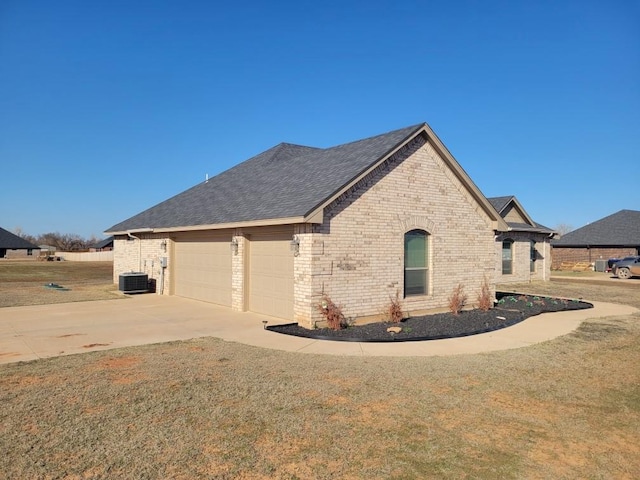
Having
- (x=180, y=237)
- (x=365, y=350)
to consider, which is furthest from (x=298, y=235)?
(x=180, y=237)

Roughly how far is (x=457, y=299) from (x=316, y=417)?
9368 mm

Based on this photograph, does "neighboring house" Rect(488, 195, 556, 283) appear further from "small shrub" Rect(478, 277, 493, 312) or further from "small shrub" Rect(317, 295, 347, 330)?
"small shrub" Rect(317, 295, 347, 330)

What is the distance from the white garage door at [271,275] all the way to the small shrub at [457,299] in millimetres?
5019

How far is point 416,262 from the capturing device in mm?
13445

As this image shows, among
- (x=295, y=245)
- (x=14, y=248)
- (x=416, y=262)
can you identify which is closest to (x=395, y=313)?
(x=416, y=262)

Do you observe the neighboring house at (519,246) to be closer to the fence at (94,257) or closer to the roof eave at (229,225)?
the roof eave at (229,225)

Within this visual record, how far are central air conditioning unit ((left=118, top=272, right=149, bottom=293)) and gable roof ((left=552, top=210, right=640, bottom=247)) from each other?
40.4 metres

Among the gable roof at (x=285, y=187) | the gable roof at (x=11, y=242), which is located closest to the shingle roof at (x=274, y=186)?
the gable roof at (x=285, y=187)

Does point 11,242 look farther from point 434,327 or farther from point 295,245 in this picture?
point 434,327

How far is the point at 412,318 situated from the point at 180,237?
10.3m

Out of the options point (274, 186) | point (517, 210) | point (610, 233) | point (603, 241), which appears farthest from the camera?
point (610, 233)

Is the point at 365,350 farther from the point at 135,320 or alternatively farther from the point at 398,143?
the point at 135,320

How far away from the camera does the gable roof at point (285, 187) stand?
11797mm

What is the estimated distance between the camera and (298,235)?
1149 cm
